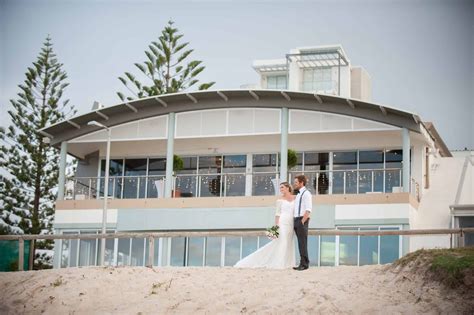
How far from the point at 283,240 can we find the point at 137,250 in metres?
12.9

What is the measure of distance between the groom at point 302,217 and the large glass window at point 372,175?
39.6ft

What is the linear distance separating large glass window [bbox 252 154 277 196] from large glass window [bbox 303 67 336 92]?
950 cm

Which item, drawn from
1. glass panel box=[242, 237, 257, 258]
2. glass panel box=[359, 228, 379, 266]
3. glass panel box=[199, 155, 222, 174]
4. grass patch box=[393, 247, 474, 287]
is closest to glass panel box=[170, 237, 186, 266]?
glass panel box=[242, 237, 257, 258]

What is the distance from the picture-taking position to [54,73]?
1601 inches

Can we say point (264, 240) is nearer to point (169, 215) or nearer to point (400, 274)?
point (169, 215)

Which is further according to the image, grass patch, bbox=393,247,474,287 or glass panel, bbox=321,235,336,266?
glass panel, bbox=321,235,336,266

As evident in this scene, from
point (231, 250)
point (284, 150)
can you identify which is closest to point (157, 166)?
point (231, 250)

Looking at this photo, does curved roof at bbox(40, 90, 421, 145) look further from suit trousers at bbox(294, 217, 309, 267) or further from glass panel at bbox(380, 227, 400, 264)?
suit trousers at bbox(294, 217, 309, 267)

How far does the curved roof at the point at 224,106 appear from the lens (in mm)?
25688

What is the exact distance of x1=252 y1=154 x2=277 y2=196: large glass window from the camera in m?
27.2

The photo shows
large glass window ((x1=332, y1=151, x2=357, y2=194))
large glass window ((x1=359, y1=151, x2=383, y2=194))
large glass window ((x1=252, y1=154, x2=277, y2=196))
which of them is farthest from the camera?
large glass window ((x1=252, y1=154, x2=277, y2=196))

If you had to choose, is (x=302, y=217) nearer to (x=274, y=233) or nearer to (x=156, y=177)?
(x=274, y=233)

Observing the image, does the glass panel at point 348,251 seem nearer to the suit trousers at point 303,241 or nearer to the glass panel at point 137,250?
the glass panel at point 137,250

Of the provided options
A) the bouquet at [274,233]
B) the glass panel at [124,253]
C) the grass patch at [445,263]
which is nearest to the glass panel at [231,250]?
the glass panel at [124,253]
